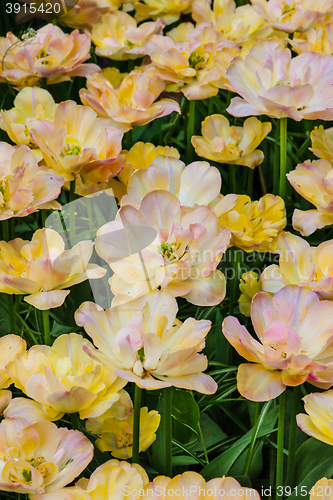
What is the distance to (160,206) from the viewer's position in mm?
568

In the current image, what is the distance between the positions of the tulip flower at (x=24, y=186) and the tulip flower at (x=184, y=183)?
0.10 metres

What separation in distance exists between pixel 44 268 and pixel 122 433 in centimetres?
18

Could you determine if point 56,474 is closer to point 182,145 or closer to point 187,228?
point 187,228

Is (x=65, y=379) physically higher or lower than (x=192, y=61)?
lower

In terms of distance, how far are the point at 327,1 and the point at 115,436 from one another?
800 mm

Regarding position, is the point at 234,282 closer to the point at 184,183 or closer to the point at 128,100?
the point at 184,183

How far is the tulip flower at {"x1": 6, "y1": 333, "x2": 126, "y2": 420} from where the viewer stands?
48 centimetres

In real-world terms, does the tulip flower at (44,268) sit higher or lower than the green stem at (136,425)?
higher

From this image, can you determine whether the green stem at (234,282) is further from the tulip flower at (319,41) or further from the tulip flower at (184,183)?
the tulip flower at (319,41)

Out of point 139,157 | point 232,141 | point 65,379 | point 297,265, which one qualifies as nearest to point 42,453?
point 65,379

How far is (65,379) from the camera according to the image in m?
0.51

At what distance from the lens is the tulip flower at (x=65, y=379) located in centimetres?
48

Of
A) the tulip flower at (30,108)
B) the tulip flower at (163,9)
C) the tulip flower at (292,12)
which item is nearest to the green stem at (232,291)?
the tulip flower at (30,108)

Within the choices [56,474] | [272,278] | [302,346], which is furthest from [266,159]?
[56,474]
